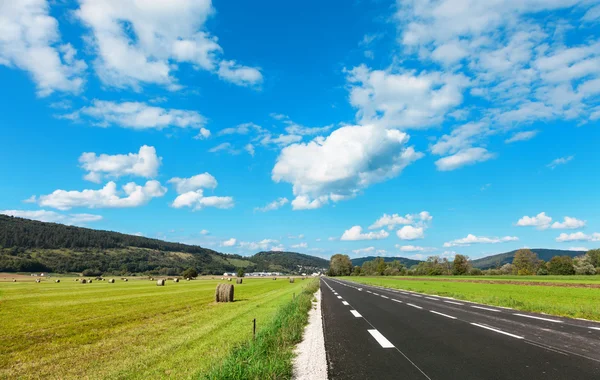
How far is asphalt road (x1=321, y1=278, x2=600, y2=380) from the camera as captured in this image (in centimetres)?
681

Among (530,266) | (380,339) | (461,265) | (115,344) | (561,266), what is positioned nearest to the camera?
(380,339)

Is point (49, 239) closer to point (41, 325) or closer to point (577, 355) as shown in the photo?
point (41, 325)

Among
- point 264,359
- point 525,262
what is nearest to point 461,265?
point 525,262

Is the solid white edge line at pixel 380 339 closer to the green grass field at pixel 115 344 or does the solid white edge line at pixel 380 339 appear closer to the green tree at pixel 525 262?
the green grass field at pixel 115 344

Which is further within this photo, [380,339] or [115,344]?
[115,344]

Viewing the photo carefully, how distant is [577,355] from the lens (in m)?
7.87

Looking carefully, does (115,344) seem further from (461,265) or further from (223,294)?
(461,265)

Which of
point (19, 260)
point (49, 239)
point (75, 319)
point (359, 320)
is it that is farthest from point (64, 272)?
point (359, 320)

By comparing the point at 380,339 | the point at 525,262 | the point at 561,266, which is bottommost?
the point at 380,339

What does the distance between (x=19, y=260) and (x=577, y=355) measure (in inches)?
7151

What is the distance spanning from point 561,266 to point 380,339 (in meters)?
125

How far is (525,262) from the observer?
124375mm

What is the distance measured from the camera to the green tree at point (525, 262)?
11985 centimetres

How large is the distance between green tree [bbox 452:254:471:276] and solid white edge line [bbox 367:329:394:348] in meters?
142
